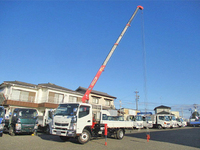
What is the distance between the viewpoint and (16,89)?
83.7 ft

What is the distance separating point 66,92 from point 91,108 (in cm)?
1977

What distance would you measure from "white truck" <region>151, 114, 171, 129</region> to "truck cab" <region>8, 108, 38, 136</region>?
2185 centimetres

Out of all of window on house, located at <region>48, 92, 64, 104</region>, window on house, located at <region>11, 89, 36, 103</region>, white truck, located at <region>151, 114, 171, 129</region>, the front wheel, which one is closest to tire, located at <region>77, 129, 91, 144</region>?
the front wheel

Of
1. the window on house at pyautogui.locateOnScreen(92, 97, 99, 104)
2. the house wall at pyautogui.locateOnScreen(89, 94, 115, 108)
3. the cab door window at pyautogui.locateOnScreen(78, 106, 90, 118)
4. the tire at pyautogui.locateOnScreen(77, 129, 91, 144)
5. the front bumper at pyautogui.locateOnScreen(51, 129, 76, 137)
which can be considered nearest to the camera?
the front bumper at pyautogui.locateOnScreen(51, 129, 76, 137)

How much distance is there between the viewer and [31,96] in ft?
89.5

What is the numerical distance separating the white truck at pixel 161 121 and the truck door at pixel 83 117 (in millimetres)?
21508

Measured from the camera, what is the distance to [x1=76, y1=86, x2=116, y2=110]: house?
115 ft

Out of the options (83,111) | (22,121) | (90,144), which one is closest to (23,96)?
(22,121)

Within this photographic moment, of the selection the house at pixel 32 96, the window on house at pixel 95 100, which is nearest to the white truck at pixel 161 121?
the window on house at pixel 95 100

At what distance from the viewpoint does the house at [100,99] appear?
35.0 metres

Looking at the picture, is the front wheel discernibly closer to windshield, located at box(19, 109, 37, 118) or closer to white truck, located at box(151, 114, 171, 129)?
windshield, located at box(19, 109, 37, 118)

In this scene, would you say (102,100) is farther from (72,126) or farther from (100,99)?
(72,126)

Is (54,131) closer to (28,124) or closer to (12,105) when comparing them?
(28,124)

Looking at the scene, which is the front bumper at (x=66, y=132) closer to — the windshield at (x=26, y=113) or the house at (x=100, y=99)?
the windshield at (x=26, y=113)
